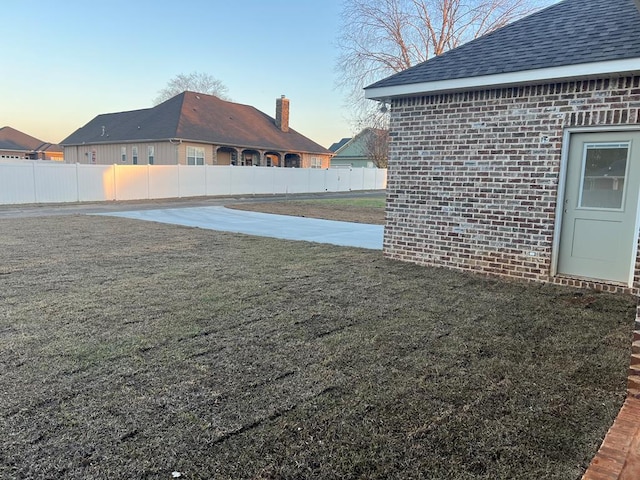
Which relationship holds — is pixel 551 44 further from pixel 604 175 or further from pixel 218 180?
pixel 218 180

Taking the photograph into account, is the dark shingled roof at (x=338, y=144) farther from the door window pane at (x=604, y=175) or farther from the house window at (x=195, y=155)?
the door window pane at (x=604, y=175)

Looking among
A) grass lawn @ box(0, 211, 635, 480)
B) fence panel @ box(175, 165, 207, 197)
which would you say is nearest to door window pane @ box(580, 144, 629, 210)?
grass lawn @ box(0, 211, 635, 480)

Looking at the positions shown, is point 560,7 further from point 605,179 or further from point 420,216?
point 420,216

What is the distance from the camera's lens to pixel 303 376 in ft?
10.5

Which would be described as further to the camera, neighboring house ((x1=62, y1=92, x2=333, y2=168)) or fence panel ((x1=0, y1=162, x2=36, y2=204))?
neighboring house ((x1=62, y1=92, x2=333, y2=168))

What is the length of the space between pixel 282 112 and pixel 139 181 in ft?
55.8

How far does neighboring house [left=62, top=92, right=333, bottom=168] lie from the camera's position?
28.6 metres

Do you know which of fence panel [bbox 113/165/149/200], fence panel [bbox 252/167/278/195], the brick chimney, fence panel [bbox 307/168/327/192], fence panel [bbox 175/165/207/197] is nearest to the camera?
fence panel [bbox 113/165/149/200]

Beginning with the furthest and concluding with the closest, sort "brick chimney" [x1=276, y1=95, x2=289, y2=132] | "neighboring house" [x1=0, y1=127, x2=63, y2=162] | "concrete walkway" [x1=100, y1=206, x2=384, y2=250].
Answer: "neighboring house" [x1=0, y1=127, x2=63, y2=162] < "brick chimney" [x1=276, y1=95, x2=289, y2=132] < "concrete walkway" [x1=100, y1=206, x2=384, y2=250]

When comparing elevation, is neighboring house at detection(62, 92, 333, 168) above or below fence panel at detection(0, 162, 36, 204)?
above

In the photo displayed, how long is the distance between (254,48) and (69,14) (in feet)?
35.7

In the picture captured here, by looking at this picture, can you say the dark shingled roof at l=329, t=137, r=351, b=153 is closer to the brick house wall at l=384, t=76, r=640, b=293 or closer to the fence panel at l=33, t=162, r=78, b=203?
the fence panel at l=33, t=162, r=78, b=203

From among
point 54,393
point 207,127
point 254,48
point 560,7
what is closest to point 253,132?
point 207,127

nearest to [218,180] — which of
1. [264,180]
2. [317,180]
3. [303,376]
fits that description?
[264,180]
